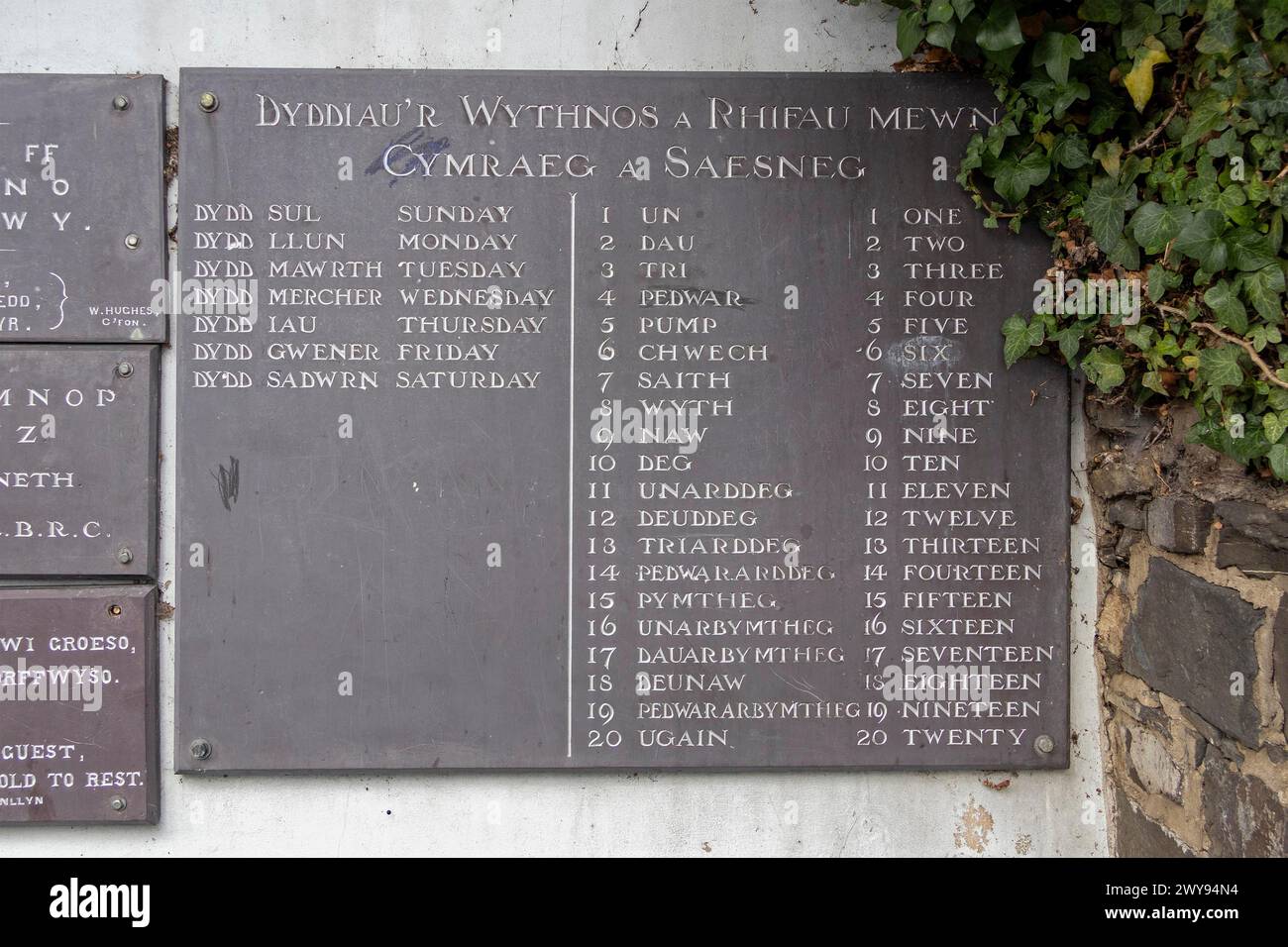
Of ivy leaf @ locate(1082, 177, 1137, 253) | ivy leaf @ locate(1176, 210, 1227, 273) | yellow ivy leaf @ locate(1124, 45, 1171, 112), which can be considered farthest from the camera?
ivy leaf @ locate(1082, 177, 1137, 253)

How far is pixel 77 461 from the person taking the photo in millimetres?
2336

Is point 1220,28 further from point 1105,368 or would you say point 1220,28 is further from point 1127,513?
point 1127,513

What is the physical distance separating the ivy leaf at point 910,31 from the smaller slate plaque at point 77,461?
2.39 m

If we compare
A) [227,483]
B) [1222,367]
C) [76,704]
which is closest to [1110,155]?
[1222,367]

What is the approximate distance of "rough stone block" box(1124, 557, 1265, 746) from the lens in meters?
1.96

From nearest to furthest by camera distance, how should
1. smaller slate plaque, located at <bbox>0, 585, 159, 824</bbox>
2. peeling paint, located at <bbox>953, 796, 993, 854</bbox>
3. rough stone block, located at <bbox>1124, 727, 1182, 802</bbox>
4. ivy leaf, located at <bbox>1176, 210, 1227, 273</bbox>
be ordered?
ivy leaf, located at <bbox>1176, 210, 1227, 273</bbox>, rough stone block, located at <bbox>1124, 727, 1182, 802</bbox>, smaller slate plaque, located at <bbox>0, 585, 159, 824</bbox>, peeling paint, located at <bbox>953, 796, 993, 854</bbox>

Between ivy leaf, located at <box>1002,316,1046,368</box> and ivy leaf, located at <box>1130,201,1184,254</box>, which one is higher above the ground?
ivy leaf, located at <box>1130,201,1184,254</box>

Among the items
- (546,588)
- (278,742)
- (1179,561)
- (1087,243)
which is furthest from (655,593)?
(1087,243)

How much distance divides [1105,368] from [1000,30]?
94 centimetres

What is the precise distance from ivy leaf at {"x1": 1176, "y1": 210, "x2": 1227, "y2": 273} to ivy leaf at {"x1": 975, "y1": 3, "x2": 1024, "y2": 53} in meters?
0.64

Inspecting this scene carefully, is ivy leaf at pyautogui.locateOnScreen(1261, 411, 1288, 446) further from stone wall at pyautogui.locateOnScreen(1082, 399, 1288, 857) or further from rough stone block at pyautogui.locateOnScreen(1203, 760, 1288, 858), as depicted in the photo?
rough stone block at pyautogui.locateOnScreen(1203, 760, 1288, 858)

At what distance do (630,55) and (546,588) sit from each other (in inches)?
65.3

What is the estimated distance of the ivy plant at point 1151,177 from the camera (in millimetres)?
1830

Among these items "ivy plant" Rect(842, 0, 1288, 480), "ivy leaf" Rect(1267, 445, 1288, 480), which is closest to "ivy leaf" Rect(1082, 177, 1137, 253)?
"ivy plant" Rect(842, 0, 1288, 480)
